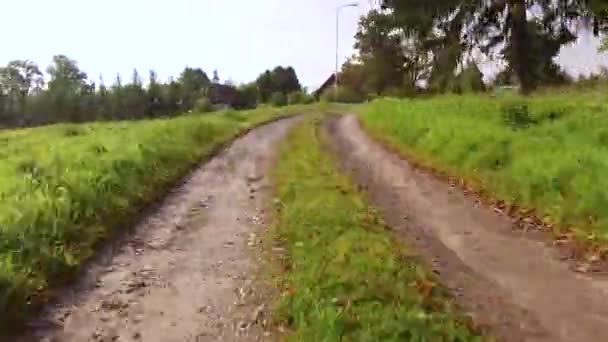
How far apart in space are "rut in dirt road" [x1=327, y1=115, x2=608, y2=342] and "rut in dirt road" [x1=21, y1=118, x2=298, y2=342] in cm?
188

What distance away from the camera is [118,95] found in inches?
3250

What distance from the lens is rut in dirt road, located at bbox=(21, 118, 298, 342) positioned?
5.73 meters

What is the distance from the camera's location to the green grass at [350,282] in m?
5.24

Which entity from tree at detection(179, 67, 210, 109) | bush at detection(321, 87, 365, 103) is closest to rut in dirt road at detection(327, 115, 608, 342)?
bush at detection(321, 87, 365, 103)

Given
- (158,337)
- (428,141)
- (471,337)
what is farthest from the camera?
(428,141)

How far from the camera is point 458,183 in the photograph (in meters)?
12.3

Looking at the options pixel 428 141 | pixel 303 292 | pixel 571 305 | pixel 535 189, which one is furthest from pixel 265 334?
pixel 428 141

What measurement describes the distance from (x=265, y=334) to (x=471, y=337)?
154cm

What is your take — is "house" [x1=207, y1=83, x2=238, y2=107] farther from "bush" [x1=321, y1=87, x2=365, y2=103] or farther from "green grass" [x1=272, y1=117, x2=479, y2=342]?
"green grass" [x1=272, y1=117, x2=479, y2=342]

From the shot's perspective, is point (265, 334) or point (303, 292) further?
point (303, 292)

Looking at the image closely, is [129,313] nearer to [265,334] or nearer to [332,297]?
[265,334]

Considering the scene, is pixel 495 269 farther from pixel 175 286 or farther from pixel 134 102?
pixel 134 102

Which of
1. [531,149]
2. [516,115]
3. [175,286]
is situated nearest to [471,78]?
[516,115]

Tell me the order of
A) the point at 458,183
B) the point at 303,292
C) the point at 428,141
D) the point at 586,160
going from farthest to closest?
the point at 428,141 < the point at 458,183 < the point at 586,160 < the point at 303,292
